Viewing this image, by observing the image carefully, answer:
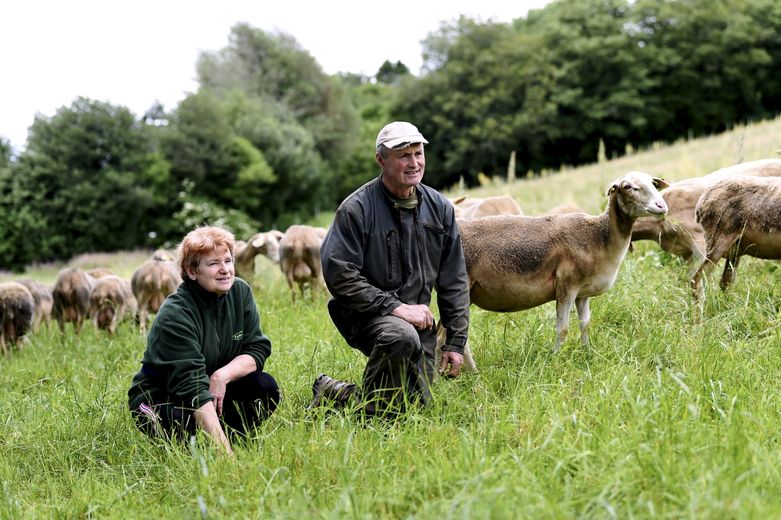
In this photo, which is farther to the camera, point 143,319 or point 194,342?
point 143,319

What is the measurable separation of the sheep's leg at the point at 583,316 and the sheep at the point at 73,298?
7.86 m

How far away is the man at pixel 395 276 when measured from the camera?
15.7ft

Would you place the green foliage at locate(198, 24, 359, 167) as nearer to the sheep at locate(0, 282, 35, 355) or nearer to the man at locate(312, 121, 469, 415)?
the sheep at locate(0, 282, 35, 355)

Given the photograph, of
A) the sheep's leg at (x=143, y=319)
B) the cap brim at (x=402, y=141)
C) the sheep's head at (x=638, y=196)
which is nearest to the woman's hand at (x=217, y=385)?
the cap brim at (x=402, y=141)

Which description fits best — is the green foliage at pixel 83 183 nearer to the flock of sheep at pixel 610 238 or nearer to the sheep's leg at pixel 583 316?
the flock of sheep at pixel 610 238

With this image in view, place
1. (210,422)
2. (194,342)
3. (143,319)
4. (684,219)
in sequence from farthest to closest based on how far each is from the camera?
(143,319) → (684,219) → (194,342) → (210,422)

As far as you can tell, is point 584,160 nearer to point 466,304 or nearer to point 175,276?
point 175,276

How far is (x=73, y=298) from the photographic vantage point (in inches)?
421

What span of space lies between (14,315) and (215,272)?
20.4ft

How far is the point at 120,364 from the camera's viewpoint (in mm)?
7832

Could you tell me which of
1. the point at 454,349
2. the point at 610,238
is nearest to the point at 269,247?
the point at 454,349

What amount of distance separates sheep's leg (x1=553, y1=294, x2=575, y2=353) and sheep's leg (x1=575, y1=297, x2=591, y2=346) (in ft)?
0.55

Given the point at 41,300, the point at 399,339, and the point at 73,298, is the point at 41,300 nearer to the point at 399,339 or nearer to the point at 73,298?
the point at 73,298

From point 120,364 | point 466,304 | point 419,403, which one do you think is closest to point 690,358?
point 466,304
